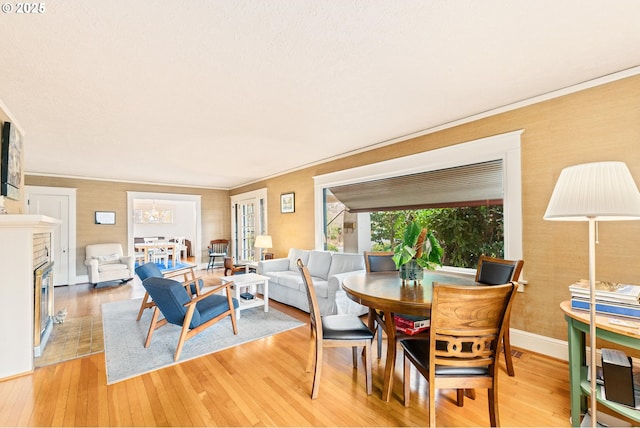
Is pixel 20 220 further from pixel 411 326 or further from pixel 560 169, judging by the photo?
pixel 560 169

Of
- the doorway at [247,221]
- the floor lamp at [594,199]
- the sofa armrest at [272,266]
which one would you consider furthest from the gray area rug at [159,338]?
the doorway at [247,221]

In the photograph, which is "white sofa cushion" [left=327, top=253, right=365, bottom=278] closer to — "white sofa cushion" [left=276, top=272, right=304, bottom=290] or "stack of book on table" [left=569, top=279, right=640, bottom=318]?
"white sofa cushion" [left=276, top=272, right=304, bottom=290]

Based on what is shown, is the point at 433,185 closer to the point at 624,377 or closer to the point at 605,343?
the point at 605,343

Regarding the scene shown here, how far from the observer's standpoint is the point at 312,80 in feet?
7.55

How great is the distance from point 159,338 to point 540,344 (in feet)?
12.9

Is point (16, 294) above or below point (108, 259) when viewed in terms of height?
above

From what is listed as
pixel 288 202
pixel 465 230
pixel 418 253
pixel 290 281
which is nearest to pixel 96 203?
pixel 288 202

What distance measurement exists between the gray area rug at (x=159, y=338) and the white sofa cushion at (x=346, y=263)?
96cm

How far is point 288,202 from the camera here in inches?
235

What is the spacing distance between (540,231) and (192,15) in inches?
129

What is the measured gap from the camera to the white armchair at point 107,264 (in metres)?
5.71

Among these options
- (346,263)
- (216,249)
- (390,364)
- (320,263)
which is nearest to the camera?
(390,364)

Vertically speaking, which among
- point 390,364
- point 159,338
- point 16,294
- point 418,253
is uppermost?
point 418,253

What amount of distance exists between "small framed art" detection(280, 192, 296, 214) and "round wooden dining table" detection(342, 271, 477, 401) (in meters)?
3.55
